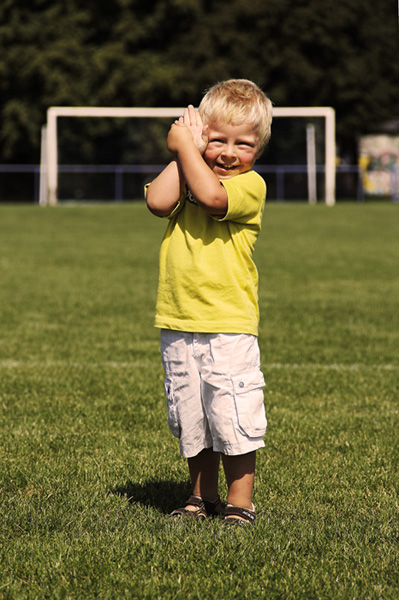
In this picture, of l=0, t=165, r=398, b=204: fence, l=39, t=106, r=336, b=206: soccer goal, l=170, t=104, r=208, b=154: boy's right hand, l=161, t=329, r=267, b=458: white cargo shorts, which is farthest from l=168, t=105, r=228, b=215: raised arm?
l=0, t=165, r=398, b=204: fence

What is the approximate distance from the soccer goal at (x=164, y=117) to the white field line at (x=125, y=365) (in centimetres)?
2041

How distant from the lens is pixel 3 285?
Answer: 35.6 ft

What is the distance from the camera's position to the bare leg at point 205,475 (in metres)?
3.54

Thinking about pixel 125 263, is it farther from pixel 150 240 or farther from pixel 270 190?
pixel 270 190

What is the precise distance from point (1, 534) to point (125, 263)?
10.2m

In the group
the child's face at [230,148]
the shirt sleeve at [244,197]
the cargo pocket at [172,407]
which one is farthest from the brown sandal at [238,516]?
the child's face at [230,148]

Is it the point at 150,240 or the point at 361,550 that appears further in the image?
the point at 150,240

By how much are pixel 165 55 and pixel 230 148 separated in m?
36.6

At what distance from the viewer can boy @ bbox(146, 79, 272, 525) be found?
3232mm

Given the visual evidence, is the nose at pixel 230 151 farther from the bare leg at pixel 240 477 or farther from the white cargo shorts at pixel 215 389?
the bare leg at pixel 240 477

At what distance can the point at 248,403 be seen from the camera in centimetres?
326

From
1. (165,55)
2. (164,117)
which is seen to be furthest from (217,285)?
(165,55)

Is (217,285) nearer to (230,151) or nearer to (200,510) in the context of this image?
(230,151)

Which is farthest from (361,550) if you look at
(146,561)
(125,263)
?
(125,263)
